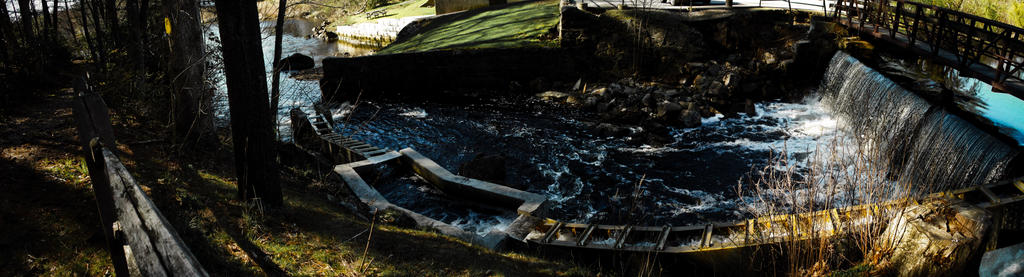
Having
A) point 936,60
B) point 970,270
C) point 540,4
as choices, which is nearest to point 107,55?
point 970,270

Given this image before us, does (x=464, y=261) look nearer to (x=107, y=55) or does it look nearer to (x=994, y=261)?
(x=994, y=261)

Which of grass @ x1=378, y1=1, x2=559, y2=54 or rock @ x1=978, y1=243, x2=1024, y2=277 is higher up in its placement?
grass @ x1=378, y1=1, x2=559, y2=54

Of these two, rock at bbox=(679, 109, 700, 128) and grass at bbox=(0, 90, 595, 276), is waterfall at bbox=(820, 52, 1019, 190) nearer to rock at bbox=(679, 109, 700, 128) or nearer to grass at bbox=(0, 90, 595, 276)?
rock at bbox=(679, 109, 700, 128)

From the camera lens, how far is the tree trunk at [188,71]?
314 inches

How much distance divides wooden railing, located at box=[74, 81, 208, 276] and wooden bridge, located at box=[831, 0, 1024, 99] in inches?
444

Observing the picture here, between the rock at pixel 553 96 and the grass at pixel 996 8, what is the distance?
11.5m

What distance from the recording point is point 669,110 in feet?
49.7

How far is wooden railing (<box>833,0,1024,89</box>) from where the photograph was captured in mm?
9492

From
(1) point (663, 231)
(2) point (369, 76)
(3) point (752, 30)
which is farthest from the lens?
(2) point (369, 76)

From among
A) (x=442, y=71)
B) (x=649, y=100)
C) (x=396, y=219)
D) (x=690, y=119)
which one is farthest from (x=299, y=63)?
(x=396, y=219)

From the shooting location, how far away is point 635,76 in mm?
19375

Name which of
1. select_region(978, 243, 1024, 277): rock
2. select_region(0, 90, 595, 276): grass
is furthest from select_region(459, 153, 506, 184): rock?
select_region(978, 243, 1024, 277): rock

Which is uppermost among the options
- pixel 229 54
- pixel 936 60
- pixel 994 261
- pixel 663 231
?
pixel 229 54

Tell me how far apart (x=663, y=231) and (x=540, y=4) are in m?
20.5
